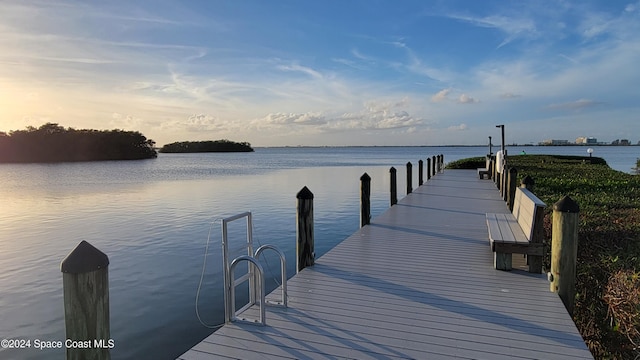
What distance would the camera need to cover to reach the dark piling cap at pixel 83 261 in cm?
265

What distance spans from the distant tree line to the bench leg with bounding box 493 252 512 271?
9471 cm

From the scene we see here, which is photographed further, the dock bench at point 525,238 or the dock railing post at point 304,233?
the dock railing post at point 304,233

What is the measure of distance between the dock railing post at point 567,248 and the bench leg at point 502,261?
109cm

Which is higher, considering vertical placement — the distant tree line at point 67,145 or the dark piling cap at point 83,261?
the distant tree line at point 67,145

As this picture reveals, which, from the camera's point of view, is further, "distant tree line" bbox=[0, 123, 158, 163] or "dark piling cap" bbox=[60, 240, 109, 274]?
"distant tree line" bbox=[0, 123, 158, 163]

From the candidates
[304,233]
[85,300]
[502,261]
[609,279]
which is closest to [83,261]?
[85,300]

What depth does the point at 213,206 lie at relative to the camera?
1920cm

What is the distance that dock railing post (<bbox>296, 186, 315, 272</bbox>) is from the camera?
639 cm

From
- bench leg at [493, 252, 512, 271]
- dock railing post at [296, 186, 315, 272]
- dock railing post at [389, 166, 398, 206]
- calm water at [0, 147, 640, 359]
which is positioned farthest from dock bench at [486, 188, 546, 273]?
dock railing post at [389, 166, 398, 206]

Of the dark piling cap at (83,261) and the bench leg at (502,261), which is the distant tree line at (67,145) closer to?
the bench leg at (502,261)

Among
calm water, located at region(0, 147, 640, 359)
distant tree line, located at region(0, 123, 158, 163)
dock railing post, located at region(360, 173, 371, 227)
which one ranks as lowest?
calm water, located at region(0, 147, 640, 359)

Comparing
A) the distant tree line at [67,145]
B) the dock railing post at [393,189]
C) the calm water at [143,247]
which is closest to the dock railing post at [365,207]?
the calm water at [143,247]

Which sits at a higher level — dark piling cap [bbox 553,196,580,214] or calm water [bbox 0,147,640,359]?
dark piling cap [bbox 553,196,580,214]

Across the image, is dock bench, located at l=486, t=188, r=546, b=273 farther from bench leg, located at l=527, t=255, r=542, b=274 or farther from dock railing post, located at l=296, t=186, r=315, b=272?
dock railing post, located at l=296, t=186, r=315, b=272
